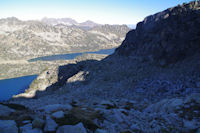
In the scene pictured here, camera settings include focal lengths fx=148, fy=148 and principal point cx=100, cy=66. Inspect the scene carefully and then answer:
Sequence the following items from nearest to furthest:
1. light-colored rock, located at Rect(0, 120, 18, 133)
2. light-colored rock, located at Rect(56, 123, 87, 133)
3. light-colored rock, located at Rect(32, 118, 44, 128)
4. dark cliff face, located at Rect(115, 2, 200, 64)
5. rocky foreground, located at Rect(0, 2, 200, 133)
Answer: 1. light-colored rock, located at Rect(0, 120, 18, 133)
2. light-colored rock, located at Rect(56, 123, 87, 133)
3. light-colored rock, located at Rect(32, 118, 44, 128)
4. rocky foreground, located at Rect(0, 2, 200, 133)
5. dark cliff face, located at Rect(115, 2, 200, 64)

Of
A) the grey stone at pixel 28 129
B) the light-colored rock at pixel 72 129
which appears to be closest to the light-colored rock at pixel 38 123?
the grey stone at pixel 28 129

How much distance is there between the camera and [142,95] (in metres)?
26.0

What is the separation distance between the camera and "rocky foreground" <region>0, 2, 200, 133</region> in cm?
1043

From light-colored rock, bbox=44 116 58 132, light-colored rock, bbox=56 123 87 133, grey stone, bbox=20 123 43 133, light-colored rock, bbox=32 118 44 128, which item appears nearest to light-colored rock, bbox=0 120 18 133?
grey stone, bbox=20 123 43 133

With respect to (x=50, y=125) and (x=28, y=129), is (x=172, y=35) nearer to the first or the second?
(x=50, y=125)

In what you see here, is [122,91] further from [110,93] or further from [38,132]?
[38,132]

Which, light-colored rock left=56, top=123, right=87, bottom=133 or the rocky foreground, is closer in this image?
light-colored rock left=56, top=123, right=87, bottom=133

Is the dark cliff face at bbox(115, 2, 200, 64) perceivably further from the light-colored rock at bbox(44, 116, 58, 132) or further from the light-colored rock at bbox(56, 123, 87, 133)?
the light-colored rock at bbox(44, 116, 58, 132)

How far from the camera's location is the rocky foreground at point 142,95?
1043cm

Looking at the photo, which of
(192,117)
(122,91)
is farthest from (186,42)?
(192,117)

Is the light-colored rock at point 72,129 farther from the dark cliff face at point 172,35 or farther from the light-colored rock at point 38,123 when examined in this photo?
the dark cliff face at point 172,35

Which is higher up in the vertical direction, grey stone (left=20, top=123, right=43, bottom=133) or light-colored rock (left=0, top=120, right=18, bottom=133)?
light-colored rock (left=0, top=120, right=18, bottom=133)

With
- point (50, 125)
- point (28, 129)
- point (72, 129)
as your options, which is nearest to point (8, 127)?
point (28, 129)

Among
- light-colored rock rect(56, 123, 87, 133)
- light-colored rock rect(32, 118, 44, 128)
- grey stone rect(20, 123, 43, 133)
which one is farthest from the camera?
light-colored rock rect(32, 118, 44, 128)
